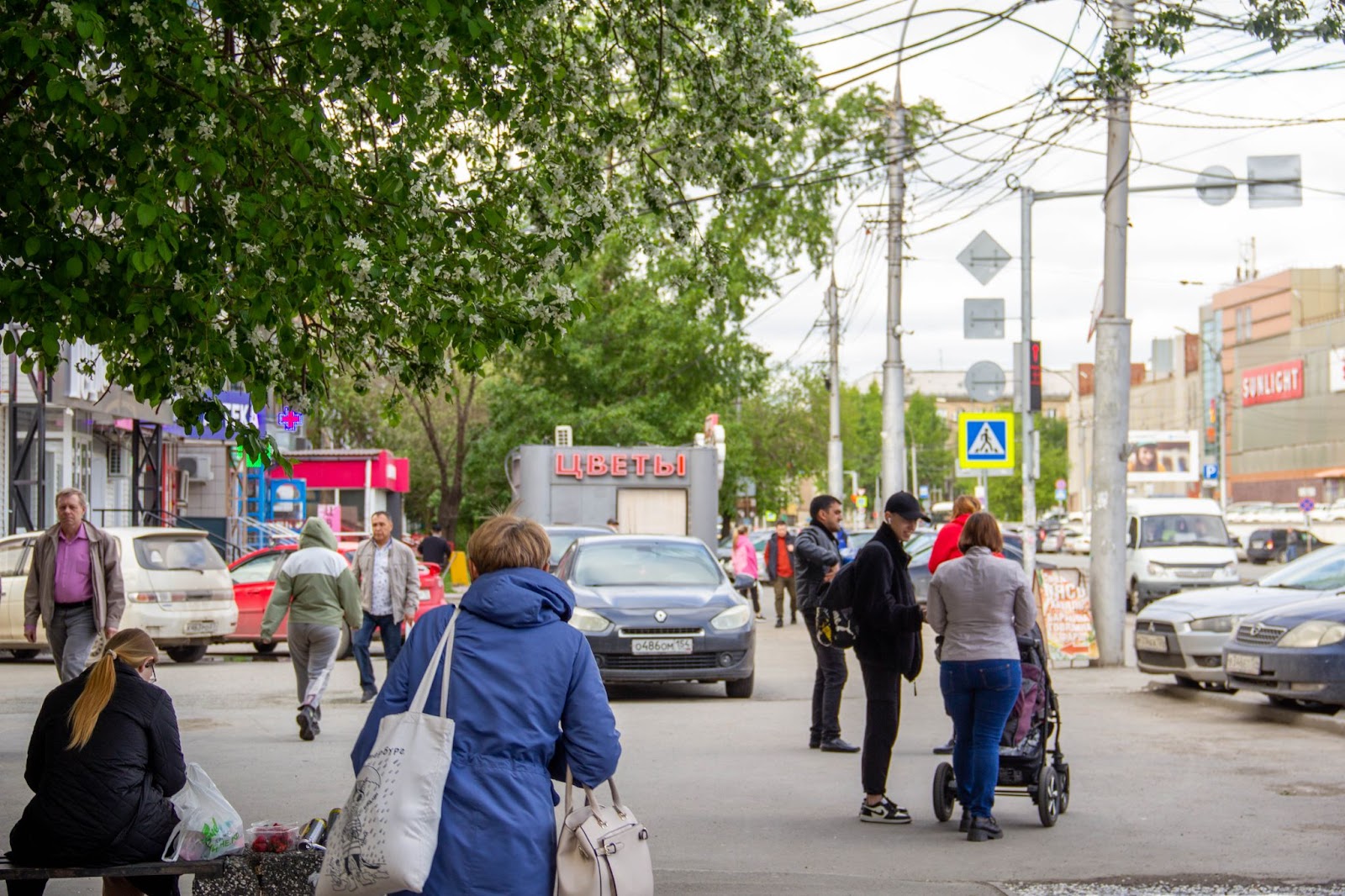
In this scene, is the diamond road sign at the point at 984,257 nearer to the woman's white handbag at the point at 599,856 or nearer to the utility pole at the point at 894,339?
the utility pole at the point at 894,339

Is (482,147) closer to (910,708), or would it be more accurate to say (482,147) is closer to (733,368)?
(910,708)

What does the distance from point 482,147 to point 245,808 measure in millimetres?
4233

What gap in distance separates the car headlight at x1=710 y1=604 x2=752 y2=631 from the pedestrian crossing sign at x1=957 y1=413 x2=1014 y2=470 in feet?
24.5

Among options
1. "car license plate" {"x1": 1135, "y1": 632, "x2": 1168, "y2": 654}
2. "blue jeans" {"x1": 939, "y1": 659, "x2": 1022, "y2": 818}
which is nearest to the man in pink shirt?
"blue jeans" {"x1": 939, "y1": 659, "x2": 1022, "y2": 818}

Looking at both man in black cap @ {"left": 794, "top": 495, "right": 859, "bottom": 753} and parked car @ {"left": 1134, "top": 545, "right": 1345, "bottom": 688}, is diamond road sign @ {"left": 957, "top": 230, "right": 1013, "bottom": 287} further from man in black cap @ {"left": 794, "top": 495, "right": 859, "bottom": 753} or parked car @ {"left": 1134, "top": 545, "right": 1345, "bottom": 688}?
man in black cap @ {"left": 794, "top": 495, "right": 859, "bottom": 753}

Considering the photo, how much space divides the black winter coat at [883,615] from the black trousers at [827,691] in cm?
267

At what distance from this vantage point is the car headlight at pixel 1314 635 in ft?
43.4

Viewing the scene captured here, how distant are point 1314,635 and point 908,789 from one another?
4739 millimetres

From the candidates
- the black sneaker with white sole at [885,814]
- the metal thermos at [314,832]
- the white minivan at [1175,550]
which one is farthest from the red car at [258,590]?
the metal thermos at [314,832]

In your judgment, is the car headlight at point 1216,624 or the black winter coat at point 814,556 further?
the car headlight at point 1216,624

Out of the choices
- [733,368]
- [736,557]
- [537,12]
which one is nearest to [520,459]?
[736,557]

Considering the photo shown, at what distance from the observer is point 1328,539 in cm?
5853

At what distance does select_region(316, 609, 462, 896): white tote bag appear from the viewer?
4.21 meters

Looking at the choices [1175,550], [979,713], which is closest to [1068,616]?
[979,713]
